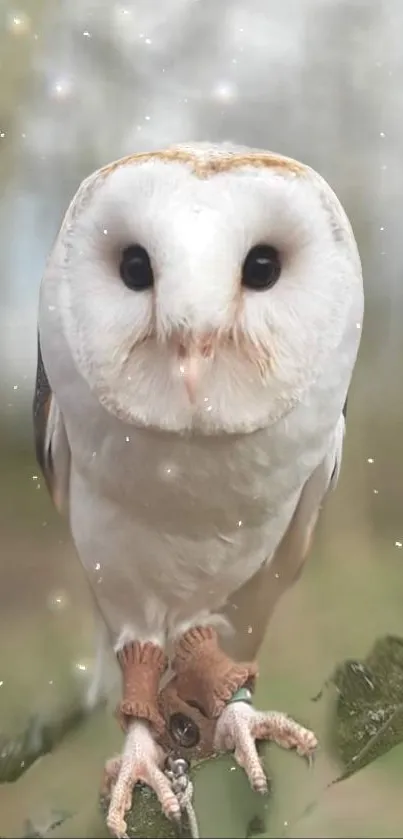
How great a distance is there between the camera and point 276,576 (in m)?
0.66

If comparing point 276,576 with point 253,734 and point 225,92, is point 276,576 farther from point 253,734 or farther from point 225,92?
point 225,92

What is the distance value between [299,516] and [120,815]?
0.23 meters

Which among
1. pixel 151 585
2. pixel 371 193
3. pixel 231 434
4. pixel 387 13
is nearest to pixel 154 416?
pixel 231 434

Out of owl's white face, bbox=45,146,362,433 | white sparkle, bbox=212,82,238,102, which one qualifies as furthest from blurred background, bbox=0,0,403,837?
owl's white face, bbox=45,146,362,433

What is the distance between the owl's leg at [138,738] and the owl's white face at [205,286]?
0.19m

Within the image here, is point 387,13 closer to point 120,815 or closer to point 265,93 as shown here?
point 265,93

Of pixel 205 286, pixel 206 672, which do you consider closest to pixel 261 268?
pixel 205 286

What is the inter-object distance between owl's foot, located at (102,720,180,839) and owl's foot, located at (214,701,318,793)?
0.14ft

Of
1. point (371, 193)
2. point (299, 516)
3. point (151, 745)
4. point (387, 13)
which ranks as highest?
point (387, 13)

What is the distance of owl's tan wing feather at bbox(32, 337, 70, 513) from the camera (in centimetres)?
65

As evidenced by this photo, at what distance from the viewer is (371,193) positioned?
67cm

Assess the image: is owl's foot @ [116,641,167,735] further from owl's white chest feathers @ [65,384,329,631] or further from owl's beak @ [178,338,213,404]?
owl's beak @ [178,338,213,404]

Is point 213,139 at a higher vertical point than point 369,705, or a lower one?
higher

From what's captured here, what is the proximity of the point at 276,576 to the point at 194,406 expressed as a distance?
0.62 feet
